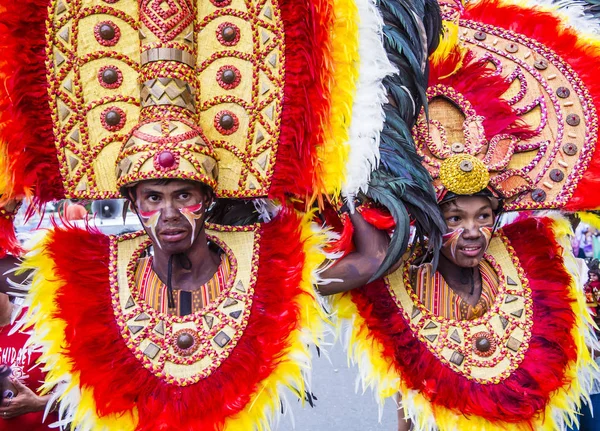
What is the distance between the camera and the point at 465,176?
2283mm

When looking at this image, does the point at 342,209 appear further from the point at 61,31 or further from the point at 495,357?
the point at 61,31

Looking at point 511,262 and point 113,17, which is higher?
point 113,17

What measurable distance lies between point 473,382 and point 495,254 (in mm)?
577

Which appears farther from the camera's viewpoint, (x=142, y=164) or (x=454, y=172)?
(x=454, y=172)

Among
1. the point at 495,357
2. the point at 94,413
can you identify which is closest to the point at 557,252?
the point at 495,357

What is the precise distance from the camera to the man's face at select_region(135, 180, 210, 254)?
6.24 feet

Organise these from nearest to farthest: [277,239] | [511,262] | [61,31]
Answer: [61,31]
[277,239]
[511,262]

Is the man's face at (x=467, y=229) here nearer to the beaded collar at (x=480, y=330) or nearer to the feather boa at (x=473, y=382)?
the beaded collar at (x=480, y=330)

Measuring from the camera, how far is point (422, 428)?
2258 millimetres

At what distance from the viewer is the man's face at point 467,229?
91.6 inches

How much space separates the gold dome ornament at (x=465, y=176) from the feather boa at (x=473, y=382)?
0.48m

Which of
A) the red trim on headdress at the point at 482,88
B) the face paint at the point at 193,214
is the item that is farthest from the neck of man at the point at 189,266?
the red trim on headdress at the point at 482,88

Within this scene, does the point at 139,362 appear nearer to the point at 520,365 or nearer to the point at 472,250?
the point at 472,250

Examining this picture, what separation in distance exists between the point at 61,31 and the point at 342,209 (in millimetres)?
1181
